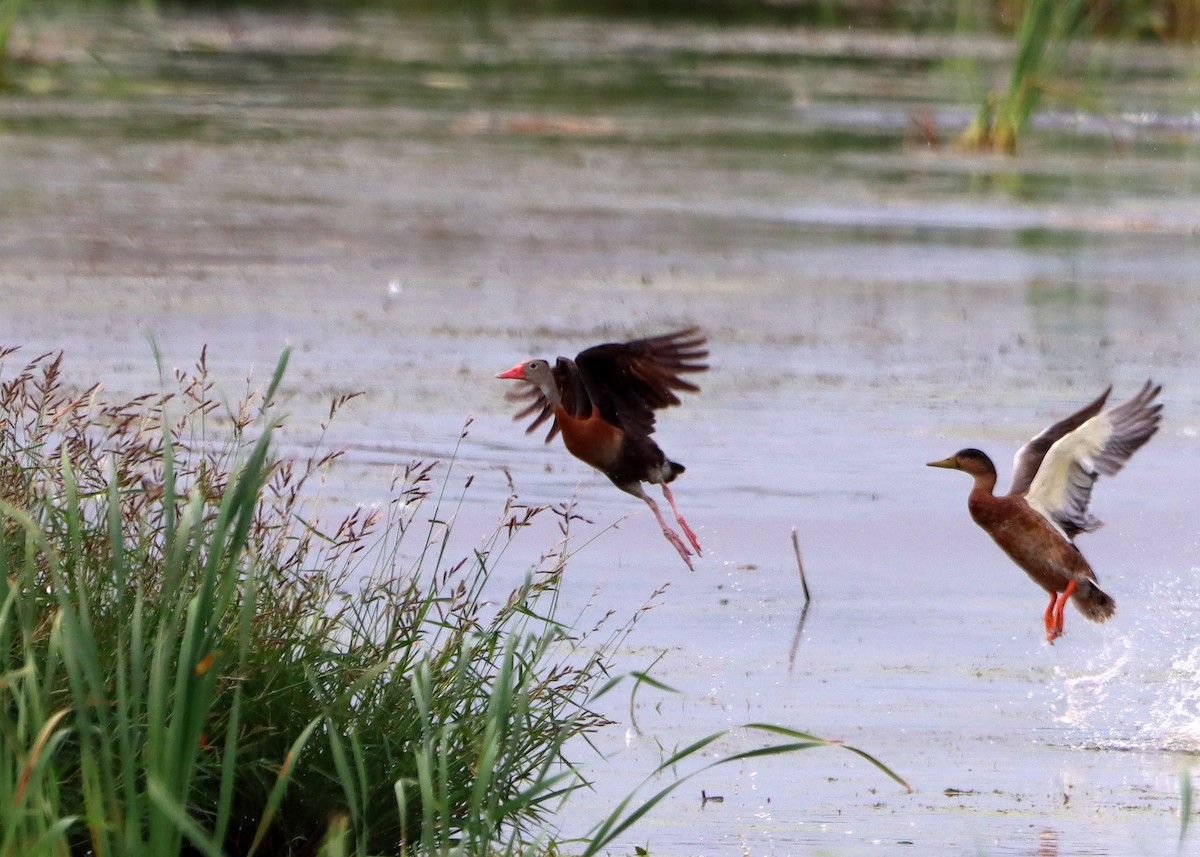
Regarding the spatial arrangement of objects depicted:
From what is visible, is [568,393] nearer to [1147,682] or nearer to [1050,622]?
[1050,622]

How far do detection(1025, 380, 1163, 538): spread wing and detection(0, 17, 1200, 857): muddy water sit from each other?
42 cm

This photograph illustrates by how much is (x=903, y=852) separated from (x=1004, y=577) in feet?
8.94

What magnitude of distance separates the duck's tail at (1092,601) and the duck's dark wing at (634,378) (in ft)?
3.95

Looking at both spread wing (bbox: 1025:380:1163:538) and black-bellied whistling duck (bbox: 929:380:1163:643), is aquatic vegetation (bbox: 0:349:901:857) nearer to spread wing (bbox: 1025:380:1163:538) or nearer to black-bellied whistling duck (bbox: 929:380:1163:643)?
black-bellied whistling duck (bbox: 929:380:1163:643)

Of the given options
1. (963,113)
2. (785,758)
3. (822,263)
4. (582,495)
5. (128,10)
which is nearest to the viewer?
(785,758)

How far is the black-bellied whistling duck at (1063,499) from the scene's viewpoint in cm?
632

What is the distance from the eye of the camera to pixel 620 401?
6707mm

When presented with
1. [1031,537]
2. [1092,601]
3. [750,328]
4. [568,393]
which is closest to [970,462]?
[1031,537]

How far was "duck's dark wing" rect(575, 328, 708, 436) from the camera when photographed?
6574 mm

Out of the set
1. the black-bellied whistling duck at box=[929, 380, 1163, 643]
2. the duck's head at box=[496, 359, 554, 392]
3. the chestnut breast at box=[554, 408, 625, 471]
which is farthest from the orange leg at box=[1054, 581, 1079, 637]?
the duck's head at box=[496, 359, 554, 392]

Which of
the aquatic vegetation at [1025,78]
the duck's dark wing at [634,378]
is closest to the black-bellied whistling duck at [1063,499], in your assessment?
the duck's dark wing at [634,378]

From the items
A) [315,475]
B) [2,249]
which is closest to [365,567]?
[315,475]

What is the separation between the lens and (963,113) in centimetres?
2152

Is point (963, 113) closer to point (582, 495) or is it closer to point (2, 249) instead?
point (2, 249)
